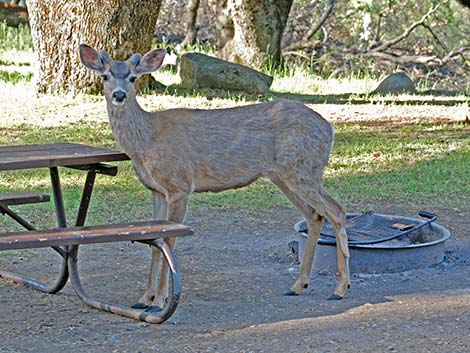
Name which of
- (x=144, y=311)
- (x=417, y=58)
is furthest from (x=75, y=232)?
(x=417, y=58)

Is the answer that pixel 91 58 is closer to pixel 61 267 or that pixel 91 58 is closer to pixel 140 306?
pixel 61 267

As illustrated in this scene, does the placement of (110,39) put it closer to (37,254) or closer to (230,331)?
(37,254)

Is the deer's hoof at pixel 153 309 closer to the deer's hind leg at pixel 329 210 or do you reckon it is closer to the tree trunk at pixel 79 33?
the deer's hind leg at pixel 329 210

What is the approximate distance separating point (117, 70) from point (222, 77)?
976cm

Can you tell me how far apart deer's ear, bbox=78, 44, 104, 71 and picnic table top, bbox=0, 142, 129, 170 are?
0.54 metres

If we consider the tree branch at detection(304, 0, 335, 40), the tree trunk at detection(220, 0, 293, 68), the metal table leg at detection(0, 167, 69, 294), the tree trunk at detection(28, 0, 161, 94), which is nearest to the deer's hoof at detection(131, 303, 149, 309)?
the metal table leg at detection(0, 167, 69, 294)

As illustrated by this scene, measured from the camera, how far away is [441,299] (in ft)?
21.4

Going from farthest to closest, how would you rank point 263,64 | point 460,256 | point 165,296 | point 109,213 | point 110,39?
point 263,64 → point 110,39 → point 109,213 → point 460,256 → point 165,296

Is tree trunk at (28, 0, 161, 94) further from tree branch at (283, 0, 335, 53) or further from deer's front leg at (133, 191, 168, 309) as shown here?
tree branch at (283, 0, 335, 53)

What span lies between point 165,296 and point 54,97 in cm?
840

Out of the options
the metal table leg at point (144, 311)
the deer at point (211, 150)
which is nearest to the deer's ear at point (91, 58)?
the deer at point (211, 150)

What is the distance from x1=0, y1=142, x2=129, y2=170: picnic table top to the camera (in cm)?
616

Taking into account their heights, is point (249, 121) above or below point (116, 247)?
above

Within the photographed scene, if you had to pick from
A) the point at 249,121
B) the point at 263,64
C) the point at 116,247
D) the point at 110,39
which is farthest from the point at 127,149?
the point at 263,64
